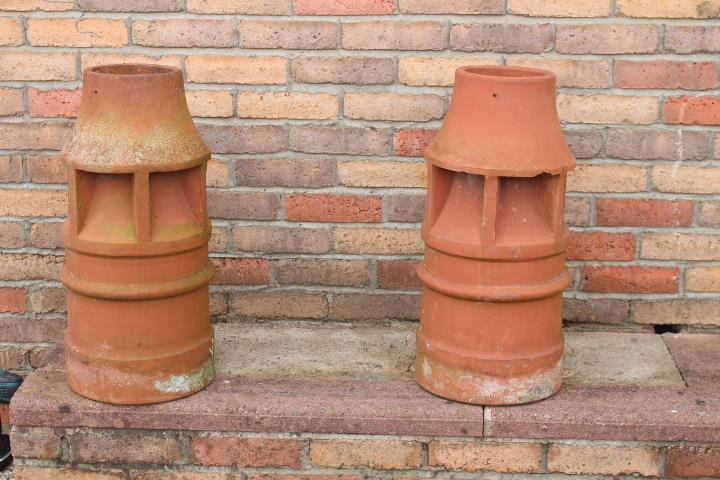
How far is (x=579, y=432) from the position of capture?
3.02 metres

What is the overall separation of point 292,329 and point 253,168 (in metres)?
0.60

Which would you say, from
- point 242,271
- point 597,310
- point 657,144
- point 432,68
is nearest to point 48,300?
point 242,271

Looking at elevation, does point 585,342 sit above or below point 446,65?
below

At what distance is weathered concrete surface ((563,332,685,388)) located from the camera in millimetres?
3281

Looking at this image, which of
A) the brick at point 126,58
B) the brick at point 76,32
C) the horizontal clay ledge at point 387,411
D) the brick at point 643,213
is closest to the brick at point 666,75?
the brick at point 643,213

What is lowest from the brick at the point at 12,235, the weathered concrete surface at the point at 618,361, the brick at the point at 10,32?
the weathered concrete surface at the point at 618,361

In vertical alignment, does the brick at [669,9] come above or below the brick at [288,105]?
above

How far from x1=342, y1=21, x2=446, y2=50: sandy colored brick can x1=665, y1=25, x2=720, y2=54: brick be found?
77cm

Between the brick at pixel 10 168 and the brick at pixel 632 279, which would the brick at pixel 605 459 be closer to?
the brick at pixel 632 279

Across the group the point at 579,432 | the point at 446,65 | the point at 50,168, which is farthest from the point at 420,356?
the point at 50,168

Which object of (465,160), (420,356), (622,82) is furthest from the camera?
(622,82)

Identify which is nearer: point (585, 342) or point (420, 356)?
point (420, 356)

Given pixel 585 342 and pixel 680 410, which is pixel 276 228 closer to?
pixel 585 342

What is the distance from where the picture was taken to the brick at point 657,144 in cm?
354
